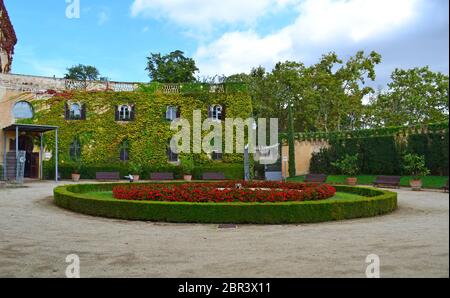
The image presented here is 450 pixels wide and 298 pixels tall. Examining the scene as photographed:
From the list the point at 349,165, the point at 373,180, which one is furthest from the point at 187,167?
the point at 373,180

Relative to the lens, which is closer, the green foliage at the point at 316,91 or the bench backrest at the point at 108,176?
the bench backrest at the point at 108,176

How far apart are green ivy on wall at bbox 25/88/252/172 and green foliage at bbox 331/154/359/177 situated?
7661 millimetres

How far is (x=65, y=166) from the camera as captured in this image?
28125 mm

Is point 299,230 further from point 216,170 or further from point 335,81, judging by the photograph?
point 335,81

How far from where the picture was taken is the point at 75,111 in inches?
1182

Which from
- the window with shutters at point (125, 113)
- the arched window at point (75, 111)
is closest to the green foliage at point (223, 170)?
the window with shutters at point (125, 113)

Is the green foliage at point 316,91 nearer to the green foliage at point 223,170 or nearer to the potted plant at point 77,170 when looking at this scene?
the green foliage at point 223,170

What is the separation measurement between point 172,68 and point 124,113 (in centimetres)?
1517

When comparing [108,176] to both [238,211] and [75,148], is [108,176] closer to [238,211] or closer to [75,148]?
[75,148]

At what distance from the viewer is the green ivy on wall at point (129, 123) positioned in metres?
29.3

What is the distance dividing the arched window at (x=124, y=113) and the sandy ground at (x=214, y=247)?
20.6m

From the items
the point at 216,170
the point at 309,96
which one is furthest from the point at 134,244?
the point at 309,96

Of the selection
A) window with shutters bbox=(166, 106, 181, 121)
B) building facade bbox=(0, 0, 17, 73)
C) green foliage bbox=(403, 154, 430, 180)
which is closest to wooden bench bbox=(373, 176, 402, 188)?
green foliage bbox=(403, 154, 430, 180)
